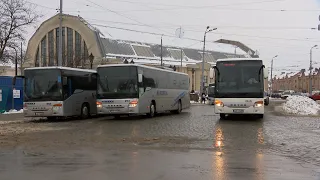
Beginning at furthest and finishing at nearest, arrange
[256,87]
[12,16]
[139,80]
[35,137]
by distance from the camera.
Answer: [12,16] → [139,80] → [256,87] → [35,137]

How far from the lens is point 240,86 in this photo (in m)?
19.1

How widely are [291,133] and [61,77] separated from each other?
40.2 ft

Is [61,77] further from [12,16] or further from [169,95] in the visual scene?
[12,16]

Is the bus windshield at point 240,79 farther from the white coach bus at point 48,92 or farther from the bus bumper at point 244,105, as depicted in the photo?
the white coach bus at point 48,92

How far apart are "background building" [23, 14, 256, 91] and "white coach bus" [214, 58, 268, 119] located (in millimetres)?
42943

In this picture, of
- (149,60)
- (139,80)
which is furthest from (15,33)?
(149,60)

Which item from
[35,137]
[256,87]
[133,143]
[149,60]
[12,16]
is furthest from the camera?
[149,60]

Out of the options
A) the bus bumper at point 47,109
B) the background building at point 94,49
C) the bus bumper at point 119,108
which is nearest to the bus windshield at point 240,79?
the bus bumper at point 119,108

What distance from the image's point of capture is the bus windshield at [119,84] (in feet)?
68.0

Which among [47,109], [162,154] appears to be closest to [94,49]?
[47,109]

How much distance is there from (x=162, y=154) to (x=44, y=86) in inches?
496

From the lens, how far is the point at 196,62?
79.6 metres

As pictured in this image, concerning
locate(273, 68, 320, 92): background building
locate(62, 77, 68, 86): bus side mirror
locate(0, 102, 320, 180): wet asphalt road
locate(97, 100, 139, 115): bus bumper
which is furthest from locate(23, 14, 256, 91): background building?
locate(273, 68, 320, 92): background building

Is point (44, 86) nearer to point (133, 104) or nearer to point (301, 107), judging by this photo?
point (133, 104)
